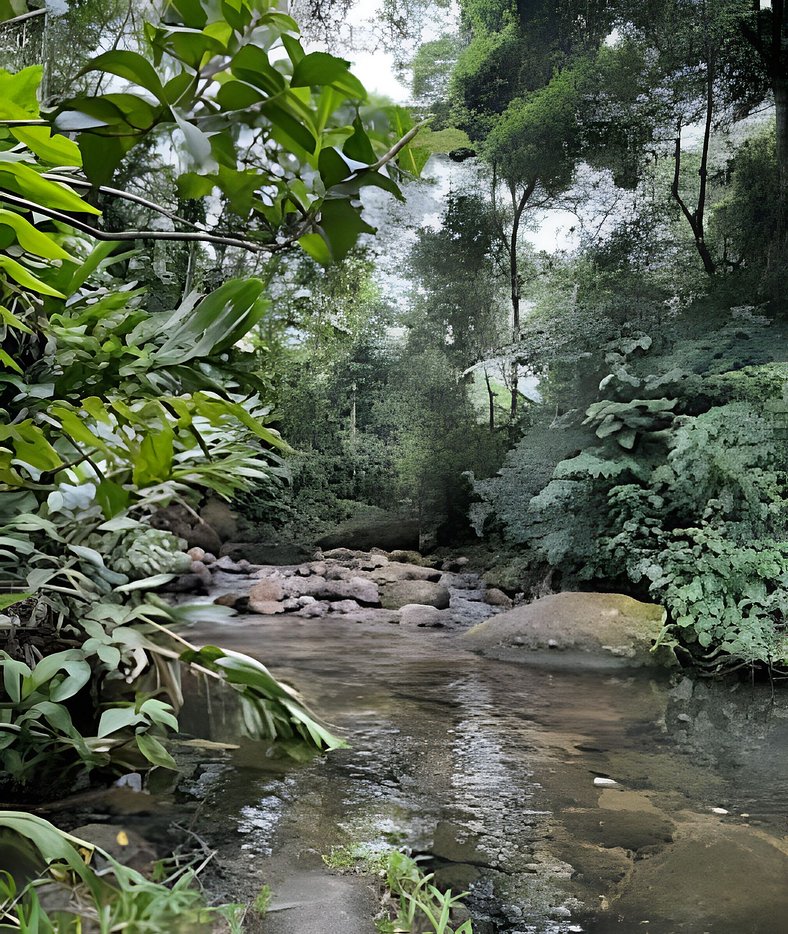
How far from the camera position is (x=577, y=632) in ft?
11.1

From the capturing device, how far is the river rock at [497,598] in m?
3.70

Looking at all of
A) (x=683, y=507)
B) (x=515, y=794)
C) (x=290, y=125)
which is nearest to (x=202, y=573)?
(x=515, y=794)

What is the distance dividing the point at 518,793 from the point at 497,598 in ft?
5.36

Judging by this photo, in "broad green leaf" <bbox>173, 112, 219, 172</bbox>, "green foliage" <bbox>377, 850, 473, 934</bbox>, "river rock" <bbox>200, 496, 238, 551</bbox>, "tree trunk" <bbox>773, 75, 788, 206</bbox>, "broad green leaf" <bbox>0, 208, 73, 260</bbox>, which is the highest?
"tree trunk" <bbox>773, 75, 788, 206</bbox>

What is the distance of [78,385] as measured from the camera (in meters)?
0.54

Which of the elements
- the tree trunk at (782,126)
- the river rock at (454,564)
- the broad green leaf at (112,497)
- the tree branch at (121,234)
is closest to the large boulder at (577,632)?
the river rock at (454,564)

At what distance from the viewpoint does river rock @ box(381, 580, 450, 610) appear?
12.1ft

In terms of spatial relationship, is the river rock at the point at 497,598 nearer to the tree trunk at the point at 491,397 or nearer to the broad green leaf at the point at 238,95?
the tree trunk at the point at 491,397

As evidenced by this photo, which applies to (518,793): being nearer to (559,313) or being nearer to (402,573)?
(402,573)

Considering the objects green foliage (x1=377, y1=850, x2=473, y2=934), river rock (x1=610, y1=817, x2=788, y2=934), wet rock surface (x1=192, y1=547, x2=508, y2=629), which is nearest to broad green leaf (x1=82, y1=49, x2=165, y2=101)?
green foliage (x1=377, y1=850, x2=473, y2=934)

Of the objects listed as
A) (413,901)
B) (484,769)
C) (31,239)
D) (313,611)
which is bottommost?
(484,769)

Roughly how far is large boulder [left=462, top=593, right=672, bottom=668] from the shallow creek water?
113 millimetres

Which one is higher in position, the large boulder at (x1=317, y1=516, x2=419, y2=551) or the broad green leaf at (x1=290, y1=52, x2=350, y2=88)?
the broad green leaf at (x1=290, y1=52, x2=350, y2=88)

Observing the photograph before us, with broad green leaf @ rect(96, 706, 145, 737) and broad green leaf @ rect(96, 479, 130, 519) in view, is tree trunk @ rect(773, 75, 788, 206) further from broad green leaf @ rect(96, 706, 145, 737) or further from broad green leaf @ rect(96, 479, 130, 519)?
broad green leaf @ rect(96, 479, 130, 519)
